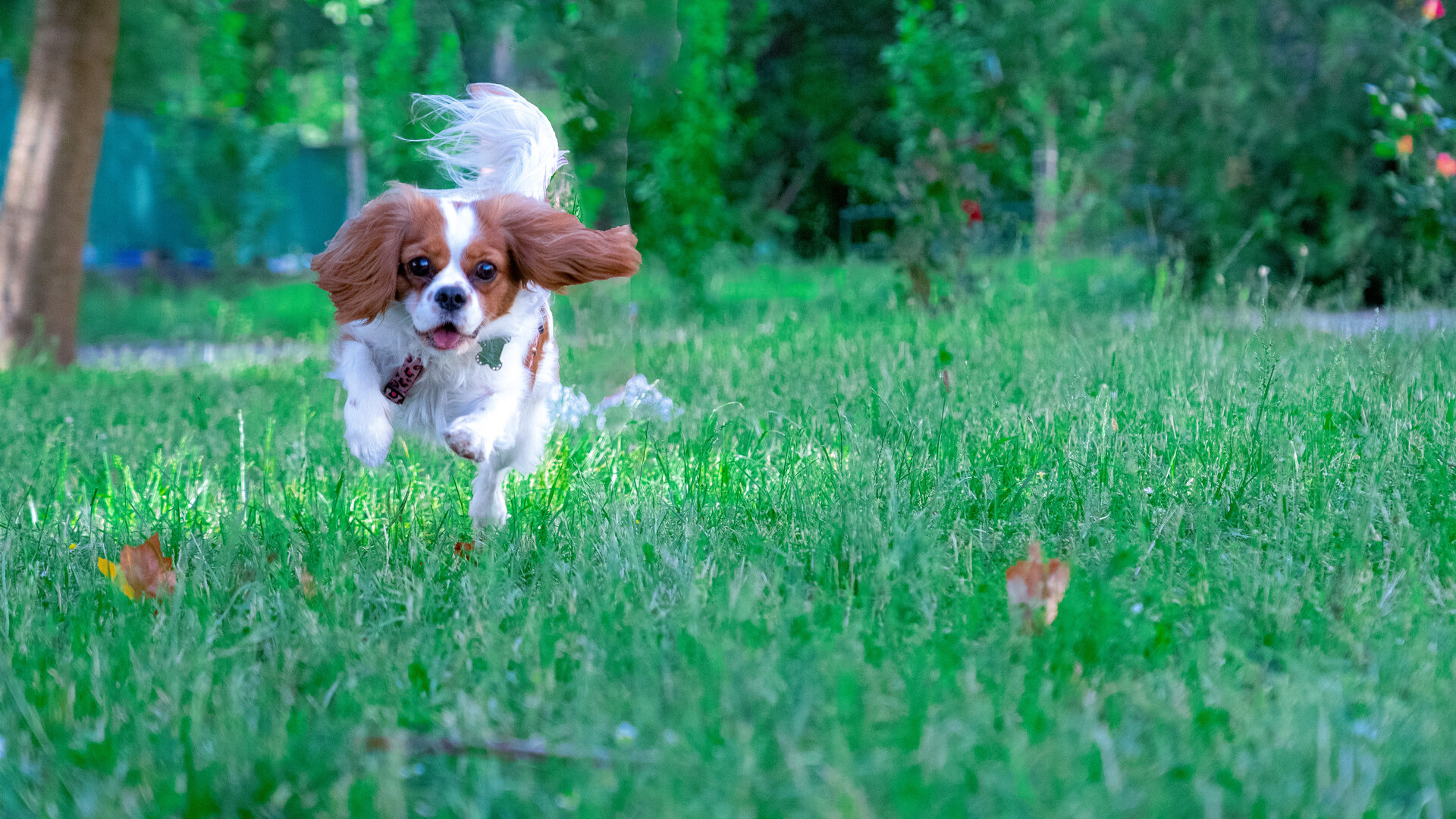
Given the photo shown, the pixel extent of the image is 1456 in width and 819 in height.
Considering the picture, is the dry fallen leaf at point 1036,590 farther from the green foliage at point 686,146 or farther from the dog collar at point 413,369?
the green foliage at point 686,146

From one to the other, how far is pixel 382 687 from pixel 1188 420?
202 cm

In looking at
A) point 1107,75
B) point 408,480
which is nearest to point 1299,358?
point 408,480

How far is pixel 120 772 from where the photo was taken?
132 cm

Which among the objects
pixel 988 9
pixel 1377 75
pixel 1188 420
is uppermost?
pixel 988 9

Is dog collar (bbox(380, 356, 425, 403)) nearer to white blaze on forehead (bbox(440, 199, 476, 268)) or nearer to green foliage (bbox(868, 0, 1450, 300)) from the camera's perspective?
white blaze on forehead (bbox(440, 199, 476, 268))

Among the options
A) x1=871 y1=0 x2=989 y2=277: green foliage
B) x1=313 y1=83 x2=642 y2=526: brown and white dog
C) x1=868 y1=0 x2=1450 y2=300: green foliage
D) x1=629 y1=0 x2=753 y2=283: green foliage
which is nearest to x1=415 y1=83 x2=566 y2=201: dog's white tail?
x1=313 y1=83 x2=642 y2=526: brown and white dog

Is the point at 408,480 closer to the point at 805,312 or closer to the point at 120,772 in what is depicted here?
the point at 120,772

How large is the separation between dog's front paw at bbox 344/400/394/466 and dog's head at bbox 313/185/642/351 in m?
0.22

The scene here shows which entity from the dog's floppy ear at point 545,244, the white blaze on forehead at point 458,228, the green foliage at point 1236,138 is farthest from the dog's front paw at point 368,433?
the green foliage at point 1236,138

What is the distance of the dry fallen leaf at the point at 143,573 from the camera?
6.68 feet

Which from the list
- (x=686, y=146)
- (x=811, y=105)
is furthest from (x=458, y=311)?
(x=811, y=105)

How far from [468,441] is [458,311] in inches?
12.8

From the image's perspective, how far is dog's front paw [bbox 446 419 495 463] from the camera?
8.40ft

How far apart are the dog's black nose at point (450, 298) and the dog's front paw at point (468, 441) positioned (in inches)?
11.0
